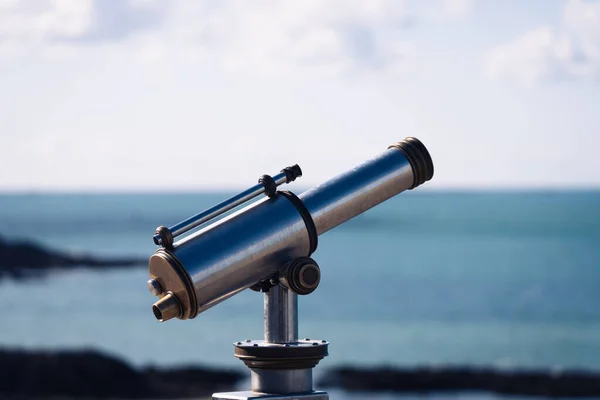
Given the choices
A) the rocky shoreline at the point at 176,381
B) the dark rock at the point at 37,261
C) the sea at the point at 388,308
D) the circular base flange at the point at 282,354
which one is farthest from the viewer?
the dark rock at the point at 37,261

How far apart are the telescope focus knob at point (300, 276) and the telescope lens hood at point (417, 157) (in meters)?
0.72

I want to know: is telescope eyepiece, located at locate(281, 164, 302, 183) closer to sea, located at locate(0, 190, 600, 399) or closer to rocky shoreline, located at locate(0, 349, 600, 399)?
rocky shoreline, located at locate(0, 349, 600, 399)

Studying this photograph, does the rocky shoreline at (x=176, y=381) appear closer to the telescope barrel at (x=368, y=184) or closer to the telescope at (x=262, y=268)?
the telescope barrel at (x=368, y=184)

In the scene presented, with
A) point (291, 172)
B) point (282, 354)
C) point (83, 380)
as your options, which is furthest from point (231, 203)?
point (83, 380)

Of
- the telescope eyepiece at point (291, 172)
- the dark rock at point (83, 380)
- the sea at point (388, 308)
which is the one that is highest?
the sea at point (388, 308)

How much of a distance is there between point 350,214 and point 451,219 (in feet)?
495

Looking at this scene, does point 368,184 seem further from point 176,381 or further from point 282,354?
point 176,381

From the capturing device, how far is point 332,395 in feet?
89.7

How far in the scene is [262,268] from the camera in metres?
4.45

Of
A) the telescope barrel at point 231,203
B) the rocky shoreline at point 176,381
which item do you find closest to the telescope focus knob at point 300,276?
the telescope barrel at point 231,203

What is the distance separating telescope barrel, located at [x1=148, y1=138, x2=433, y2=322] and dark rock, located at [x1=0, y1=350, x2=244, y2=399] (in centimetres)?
1938

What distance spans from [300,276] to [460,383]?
2666cm

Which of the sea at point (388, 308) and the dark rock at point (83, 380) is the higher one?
the sea at point (388, 308)

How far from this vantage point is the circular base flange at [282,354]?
14.1 feet
